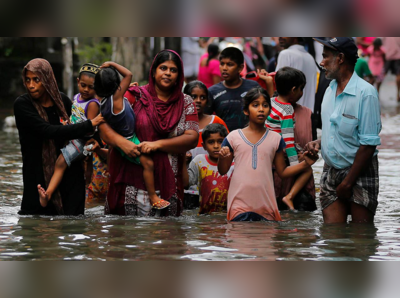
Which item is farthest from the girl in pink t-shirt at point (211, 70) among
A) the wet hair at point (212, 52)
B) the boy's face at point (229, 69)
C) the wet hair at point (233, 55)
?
the boy's face at point (229, 69)

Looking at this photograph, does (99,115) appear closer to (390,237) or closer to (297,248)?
(297,248)

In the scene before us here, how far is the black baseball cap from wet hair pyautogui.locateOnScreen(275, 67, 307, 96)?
1.71 metres

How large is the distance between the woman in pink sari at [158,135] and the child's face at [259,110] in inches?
21.1

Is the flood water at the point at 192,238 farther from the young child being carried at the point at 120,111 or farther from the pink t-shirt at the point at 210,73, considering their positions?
the pink t-shirt at the point at 210,73

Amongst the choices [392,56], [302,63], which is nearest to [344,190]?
[302,63]

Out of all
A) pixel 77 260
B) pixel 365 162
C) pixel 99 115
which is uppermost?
pixel 99 115

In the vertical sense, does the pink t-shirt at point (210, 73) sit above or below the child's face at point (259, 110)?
above

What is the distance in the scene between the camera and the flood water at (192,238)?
18.2 feet

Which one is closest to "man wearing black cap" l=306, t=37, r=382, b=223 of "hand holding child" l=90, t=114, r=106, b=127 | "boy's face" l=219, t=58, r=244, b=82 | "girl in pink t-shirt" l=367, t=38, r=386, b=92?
"hand holding child" l=90, t=114, r=106, b=127

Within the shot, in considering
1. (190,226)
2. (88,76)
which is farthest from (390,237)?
(88,76)

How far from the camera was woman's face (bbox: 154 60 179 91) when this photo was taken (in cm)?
686

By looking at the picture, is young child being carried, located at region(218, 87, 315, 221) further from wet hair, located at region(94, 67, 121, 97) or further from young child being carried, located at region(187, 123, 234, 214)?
wet hair, located at region(94, 67, 121, 97)

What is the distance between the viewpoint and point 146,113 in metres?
6.95

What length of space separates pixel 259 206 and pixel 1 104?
1639cm
